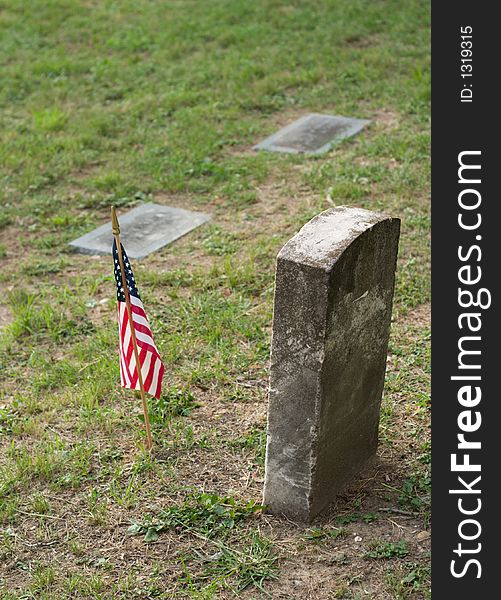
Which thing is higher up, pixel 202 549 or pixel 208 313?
pixel 208 313

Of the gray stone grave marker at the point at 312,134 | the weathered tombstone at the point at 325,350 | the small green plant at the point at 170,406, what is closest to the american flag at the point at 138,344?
the small green plant at the point at 170,406

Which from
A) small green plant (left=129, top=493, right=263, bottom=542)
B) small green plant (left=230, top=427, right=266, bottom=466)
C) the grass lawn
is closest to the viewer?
the grass lawn

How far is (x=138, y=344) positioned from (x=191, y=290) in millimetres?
1732

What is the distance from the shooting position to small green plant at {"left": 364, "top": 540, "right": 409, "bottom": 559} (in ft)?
12.8

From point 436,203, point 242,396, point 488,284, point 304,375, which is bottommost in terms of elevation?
point 242,396

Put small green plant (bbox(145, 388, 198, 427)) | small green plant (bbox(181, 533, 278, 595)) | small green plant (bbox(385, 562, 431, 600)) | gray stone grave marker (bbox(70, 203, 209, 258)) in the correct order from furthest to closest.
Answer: gray stone grave marker (bbox(70, 203, 209, 258)) < small green plant (bbox(145, 388, 198, 427)) < small green plant (bbox(181, 533, 278, 595)) < small green plant (bbox(385, 562, 431, 600))

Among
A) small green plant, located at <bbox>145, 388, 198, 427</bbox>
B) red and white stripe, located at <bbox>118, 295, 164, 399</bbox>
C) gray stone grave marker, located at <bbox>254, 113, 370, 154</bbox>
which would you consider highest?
gray stone grave marker, located at <bbox>254, 113, 370, 154</bbox>

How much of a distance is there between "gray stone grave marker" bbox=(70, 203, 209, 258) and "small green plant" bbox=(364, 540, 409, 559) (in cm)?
339

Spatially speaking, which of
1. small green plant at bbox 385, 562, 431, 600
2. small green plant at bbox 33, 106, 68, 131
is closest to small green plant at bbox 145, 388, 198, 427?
small green plant at bbox 385, 562, 431, 600

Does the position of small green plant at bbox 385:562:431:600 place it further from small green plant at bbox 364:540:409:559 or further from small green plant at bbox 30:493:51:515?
small green plant at bbox 30:493:51:515

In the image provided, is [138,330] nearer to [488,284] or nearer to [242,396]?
[242,396]

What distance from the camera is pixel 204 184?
310 inches

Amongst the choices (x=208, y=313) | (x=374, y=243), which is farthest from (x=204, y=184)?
(x=374, y=243)

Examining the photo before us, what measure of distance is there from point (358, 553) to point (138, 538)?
94 centimetres
